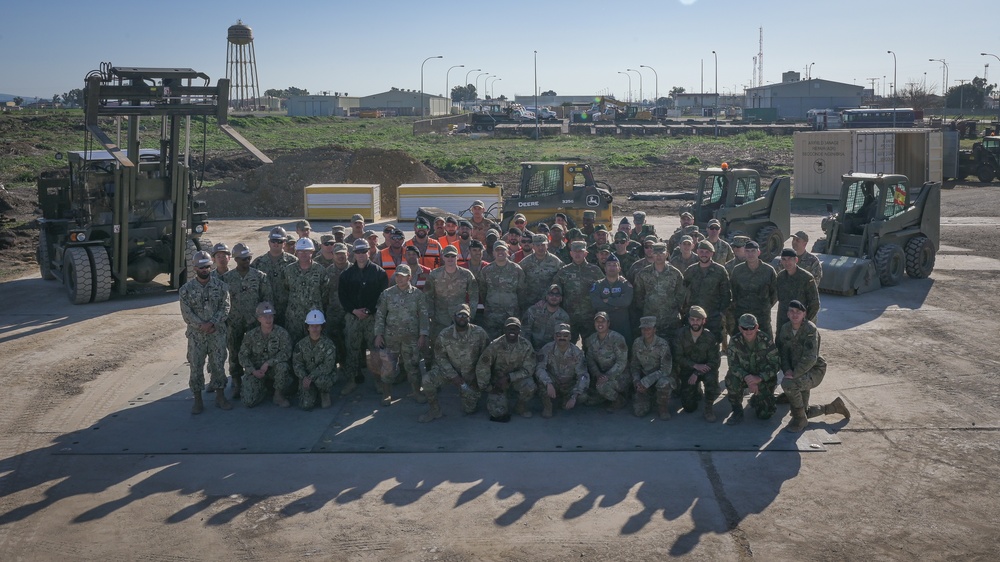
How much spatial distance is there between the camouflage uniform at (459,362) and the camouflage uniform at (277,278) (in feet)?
6.37

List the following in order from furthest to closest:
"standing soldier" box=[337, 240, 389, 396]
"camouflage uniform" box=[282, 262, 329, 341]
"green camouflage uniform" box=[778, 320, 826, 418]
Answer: "standing soldier" box=[337, 240, 389, 396]
"camouflage uniform" box=[282, 262, 329, 341]
"green camouflage uniform" box=[778, 320, 826, 418]

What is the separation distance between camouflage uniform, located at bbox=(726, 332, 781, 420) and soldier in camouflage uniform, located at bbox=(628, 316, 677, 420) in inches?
23.2

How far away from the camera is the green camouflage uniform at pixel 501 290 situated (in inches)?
387

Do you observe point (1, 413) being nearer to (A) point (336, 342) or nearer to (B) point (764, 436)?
(A) point (336, 342)

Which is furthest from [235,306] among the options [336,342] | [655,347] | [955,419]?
[955,419]

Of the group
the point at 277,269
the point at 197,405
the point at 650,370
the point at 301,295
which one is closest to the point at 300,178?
the point at 277,269

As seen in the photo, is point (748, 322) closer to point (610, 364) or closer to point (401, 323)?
point (610, 364)

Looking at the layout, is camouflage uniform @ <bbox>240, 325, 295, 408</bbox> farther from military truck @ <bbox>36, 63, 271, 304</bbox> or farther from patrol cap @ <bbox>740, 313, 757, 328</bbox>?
military truck @ <bbox>36, 63, 271, 304</bbox>

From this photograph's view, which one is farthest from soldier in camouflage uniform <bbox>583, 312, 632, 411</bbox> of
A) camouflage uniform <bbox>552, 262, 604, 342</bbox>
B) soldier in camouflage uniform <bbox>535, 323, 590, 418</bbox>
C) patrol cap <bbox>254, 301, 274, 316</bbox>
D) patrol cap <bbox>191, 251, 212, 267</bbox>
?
patrol cap <bbox>191, 251, 212, 267</bbox>

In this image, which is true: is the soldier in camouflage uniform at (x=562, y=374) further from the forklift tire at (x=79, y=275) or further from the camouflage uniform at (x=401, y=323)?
the forklift tire at (x=79, y=275)

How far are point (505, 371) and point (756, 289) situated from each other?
2.97m

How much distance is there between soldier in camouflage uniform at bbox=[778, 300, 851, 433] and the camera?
28.1ft

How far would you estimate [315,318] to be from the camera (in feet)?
30.2

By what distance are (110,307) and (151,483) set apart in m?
8.01
